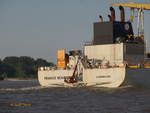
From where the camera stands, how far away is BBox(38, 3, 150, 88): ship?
222 ft

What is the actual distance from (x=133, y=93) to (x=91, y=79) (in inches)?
456

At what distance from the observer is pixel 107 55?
247 feet

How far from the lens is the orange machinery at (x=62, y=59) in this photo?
8062 cm

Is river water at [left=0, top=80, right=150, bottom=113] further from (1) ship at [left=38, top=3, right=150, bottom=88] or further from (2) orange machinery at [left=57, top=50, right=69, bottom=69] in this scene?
(2) orange machinery at [left=57, top=50, right=69, bottom=69]

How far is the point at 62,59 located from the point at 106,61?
8.96 meters

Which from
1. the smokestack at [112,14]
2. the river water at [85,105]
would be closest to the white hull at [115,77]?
the river water at [85,105]

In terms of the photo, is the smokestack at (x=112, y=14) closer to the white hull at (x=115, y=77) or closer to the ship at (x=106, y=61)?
the ship at (x=106, y=61)

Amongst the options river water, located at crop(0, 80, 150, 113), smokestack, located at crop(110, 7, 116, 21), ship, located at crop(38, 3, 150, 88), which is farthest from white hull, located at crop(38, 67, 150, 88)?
smokestack, located at crop(110, 7, 116, 21)

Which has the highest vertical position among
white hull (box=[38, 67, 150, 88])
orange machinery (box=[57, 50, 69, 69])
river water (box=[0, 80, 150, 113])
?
orange machinery (box=[57, 50, 69, 69])

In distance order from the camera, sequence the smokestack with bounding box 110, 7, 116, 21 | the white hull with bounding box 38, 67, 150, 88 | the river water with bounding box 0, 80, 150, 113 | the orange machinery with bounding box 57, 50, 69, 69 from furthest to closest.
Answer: the orange machinery with bounding box 57, 50, 69, 69 → the smokestack with bounding box 110, 7, 116, 21 → the white hull with bounding box 38, 67, 150, 88 → the river water with bounding box 0, 80, 150, 113

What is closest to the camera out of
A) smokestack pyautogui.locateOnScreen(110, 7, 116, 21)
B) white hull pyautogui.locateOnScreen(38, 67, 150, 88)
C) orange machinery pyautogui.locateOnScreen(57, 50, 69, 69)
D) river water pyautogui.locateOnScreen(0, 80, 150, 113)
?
river water pyautogui.locateOnScreen(0, 80, 150, 113)

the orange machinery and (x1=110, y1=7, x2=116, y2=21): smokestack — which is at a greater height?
(x1=110, y1=7, x2=116, y2=21): smokestack

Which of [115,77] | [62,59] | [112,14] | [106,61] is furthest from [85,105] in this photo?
[112,14]

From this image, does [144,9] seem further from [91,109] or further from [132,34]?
[91,109]
